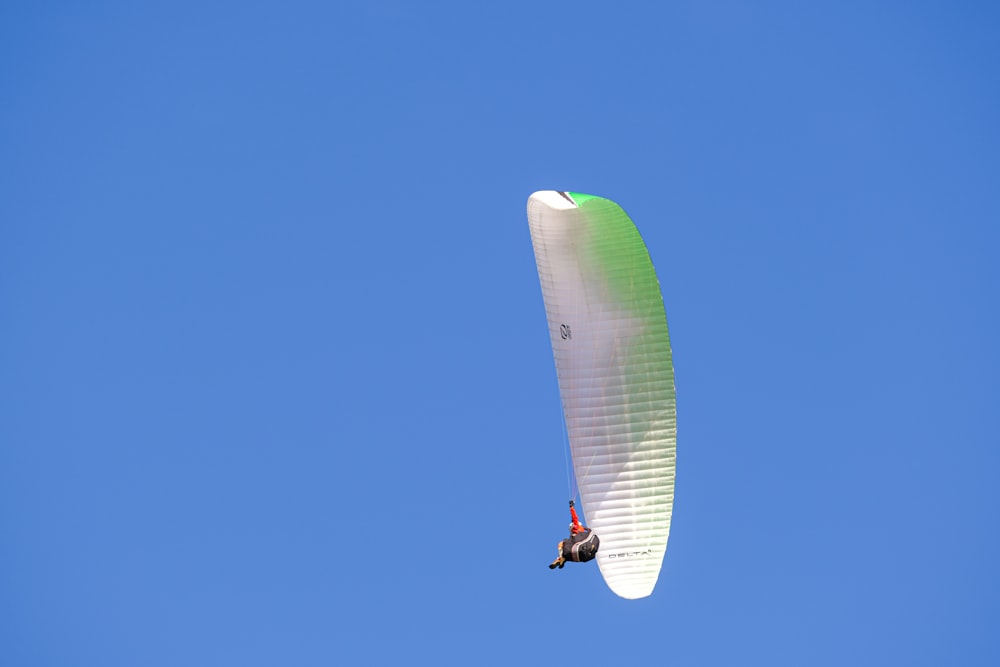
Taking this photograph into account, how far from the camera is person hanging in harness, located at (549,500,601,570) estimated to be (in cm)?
5147

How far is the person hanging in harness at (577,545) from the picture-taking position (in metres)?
51.5

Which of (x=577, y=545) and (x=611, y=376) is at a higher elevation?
(x=611, y=376)

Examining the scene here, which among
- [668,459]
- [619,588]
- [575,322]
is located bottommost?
[619,588]

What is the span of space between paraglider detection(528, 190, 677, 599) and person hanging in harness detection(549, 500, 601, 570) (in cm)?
10

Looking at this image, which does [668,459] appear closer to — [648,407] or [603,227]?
[648,407]

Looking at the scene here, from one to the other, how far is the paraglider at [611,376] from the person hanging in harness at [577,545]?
0.32 feet

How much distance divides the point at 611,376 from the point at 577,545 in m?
4.39

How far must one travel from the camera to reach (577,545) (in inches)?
2029

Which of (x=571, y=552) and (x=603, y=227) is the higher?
(x=603, y=227)

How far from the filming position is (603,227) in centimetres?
5112

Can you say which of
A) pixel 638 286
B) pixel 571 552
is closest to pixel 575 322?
pixel 638 286

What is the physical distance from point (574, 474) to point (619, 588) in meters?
3.16

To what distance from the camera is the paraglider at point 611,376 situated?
2013 inches

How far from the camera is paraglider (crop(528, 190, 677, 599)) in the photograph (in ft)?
168
